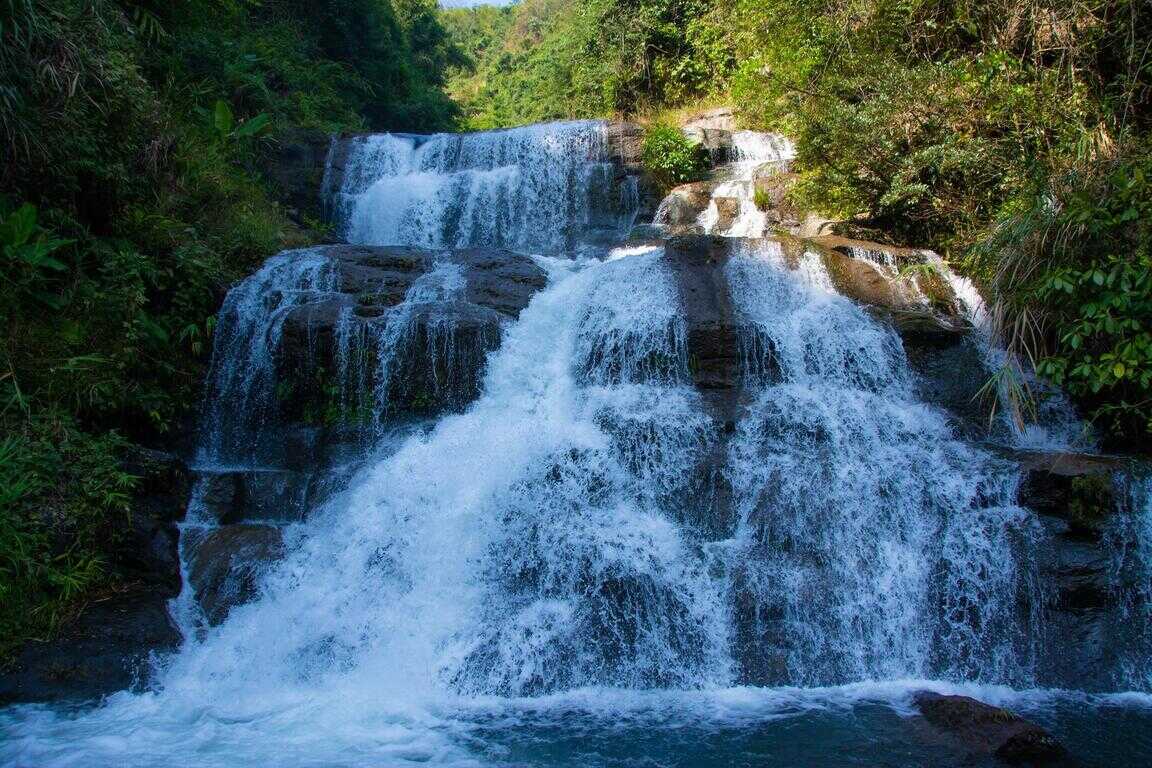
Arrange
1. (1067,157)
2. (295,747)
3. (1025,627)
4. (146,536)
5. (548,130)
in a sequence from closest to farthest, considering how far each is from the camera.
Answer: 1. (295,747)
2. (1025,627)
3. (146,536)
4. (1067,157)
5. (548,130)

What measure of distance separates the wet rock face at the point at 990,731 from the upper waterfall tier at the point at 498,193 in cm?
930

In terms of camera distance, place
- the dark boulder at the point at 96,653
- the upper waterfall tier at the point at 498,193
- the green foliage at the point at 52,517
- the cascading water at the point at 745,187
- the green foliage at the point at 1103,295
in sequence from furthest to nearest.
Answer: the upper waterfall tier at the point at 498,193
the cascading water at the point at 745,187
the green foliage at the point at 1103,295
the green foliage at the point at 52,517
the dark boulder at the point at 96,653

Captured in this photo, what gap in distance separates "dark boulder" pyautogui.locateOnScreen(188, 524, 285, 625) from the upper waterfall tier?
7472mm

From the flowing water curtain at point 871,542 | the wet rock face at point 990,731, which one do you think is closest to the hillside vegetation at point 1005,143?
the flowing water curtain at point 871,542

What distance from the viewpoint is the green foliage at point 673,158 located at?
12.6 metres

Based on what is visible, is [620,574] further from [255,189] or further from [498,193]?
[255,189]

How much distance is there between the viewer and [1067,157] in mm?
8305

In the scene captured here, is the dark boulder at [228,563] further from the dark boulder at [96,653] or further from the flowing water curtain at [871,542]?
the flowing water curtain at [871,542]

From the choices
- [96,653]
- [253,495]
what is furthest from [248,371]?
[96,653]

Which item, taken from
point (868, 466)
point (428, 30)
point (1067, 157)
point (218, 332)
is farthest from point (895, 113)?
point (428, 30)

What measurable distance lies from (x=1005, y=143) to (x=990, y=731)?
24.5 feet

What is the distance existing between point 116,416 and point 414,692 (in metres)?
4.44

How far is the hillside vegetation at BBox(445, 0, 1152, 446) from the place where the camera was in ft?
22.6

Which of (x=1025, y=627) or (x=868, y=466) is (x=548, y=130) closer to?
(x=868, y=466)
